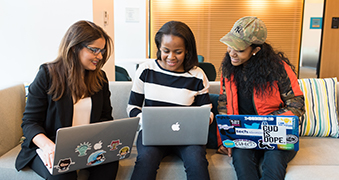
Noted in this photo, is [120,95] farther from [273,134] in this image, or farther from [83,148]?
[273,134]

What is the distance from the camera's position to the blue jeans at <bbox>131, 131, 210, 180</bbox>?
1.40 m

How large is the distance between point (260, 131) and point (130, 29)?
390 centimetres

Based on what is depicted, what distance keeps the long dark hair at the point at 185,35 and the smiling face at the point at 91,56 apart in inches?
13.7

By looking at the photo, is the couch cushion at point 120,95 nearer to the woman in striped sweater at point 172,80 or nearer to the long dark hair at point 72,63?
the woman in striped sweater at point 172,80

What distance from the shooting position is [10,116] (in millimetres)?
1740

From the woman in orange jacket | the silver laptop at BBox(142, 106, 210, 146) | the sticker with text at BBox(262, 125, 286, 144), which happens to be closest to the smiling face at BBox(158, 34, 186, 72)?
the woman in orange jacket

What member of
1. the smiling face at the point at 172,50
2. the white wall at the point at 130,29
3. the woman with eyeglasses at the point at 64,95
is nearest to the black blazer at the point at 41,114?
the woman with eyeglasses at the point at 64,95

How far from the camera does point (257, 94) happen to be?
5.64ft

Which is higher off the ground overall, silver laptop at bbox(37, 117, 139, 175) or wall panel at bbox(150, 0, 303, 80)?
wall panel at bbox(150, 0, 303, 80)

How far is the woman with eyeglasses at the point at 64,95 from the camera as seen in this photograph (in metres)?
1.40

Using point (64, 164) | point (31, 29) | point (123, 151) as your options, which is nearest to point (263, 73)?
point (123, 151)

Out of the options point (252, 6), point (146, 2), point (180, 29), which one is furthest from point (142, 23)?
point (180, 29)

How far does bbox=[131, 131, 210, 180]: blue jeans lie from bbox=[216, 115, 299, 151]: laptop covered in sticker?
0.18 m

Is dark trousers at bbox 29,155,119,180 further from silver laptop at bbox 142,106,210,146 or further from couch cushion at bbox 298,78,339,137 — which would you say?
couch cushion at bbox 298,78,339,137
